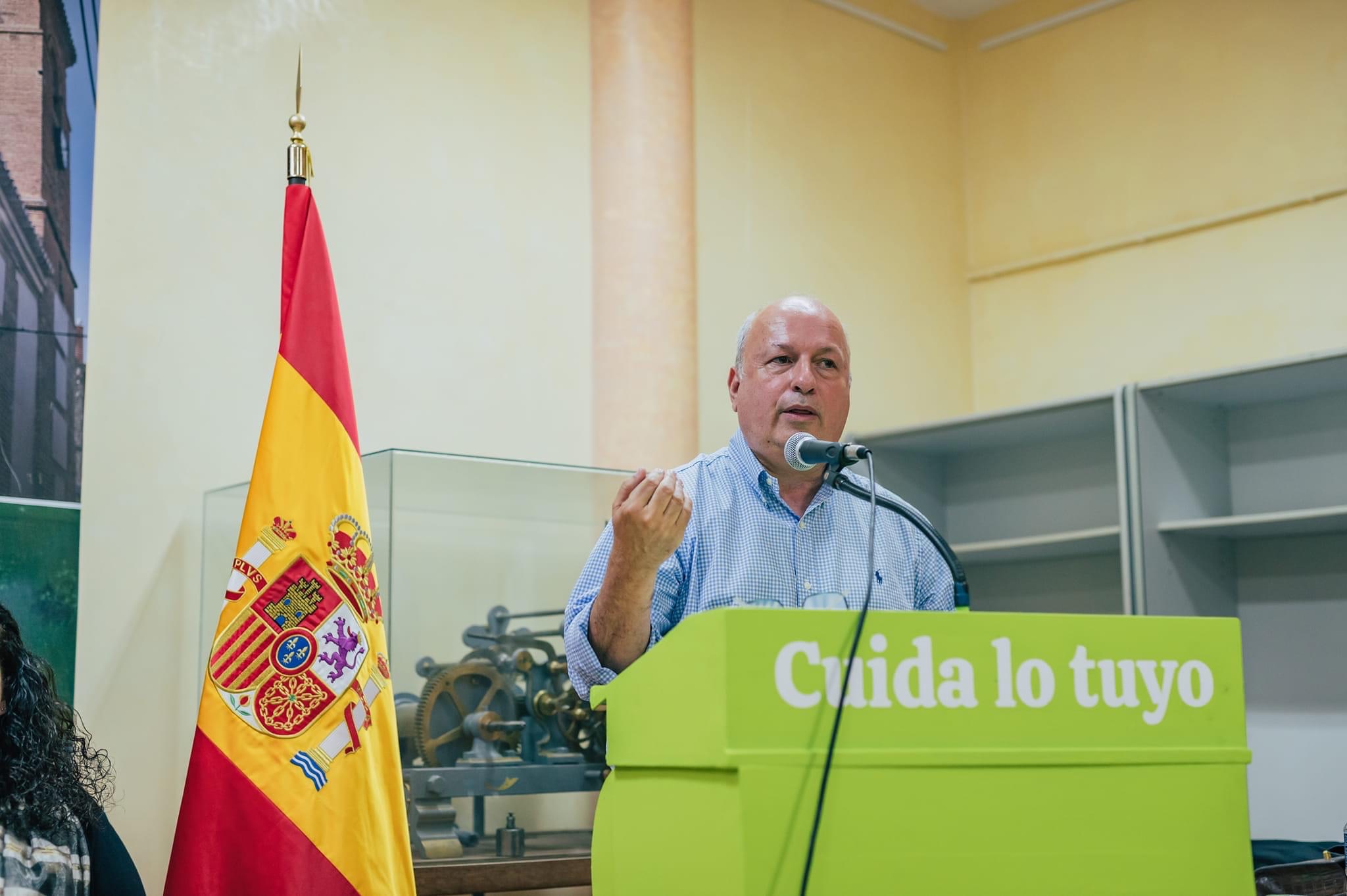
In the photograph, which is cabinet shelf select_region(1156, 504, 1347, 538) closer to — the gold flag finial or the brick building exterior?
the gold flag finial

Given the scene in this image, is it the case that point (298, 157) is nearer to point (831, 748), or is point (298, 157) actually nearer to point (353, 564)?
point (353, 564)

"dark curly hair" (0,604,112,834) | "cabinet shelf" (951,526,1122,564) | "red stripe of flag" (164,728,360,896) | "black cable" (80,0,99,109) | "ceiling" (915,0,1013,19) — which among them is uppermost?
"ceiling" (915,0,1013,19)

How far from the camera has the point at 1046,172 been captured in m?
4.55

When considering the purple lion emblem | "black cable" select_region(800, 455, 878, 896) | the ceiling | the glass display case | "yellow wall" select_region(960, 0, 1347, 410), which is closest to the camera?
"black cable" select_region(800, 455, 878, 896)

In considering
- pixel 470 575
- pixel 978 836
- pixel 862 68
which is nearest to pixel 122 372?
pixel 470 575

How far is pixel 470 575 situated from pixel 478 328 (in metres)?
0.72

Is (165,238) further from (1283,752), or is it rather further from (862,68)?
(1283,752)

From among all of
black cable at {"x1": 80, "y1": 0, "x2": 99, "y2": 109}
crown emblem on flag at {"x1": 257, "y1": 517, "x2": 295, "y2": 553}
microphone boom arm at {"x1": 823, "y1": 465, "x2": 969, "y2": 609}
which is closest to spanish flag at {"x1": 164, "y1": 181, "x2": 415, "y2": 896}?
crown emblem on flag at {"x1": 257, "y1": 517, "x2": 295, "y2": 553}

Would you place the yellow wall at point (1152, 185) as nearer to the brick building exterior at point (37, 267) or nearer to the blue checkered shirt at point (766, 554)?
the blue checkered shirt at point (766, 554)

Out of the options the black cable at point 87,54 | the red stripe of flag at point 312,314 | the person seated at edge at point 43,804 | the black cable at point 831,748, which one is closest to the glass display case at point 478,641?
the red stripe of flag at point 312,314

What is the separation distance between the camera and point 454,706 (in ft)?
9.33

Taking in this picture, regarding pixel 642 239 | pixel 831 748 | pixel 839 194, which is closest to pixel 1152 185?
pixel 839 194

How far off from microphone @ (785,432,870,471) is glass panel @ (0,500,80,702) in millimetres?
1746

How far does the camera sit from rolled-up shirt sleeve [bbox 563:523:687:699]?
69.1 inches
